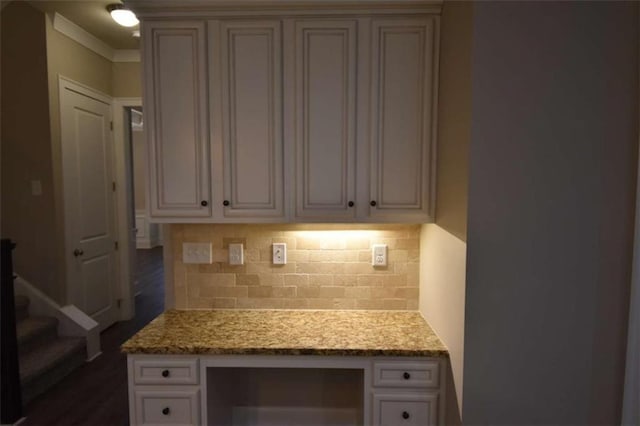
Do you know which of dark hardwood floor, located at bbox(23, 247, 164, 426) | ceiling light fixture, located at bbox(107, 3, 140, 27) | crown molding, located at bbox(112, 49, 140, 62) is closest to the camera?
dark hardwood floor, located at bbox(23, 247, 164, 426)

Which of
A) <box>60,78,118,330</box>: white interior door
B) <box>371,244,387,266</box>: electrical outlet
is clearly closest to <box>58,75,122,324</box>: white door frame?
<box>60,78,118,330</box>: white interior door

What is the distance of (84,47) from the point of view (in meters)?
3.13

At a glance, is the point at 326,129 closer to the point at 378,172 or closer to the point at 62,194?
the point at 378,172

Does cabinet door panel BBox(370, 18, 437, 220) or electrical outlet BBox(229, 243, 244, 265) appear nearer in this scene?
cabinet door panel BBox(370, 18, 437, 220)

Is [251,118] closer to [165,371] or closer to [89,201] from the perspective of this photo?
[165,371]

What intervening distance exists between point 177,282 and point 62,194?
182cm

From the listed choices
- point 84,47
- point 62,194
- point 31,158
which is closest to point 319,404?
point 62,194

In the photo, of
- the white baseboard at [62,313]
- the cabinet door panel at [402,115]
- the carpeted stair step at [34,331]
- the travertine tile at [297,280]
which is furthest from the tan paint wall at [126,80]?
the cabinet door panel at [402,115]

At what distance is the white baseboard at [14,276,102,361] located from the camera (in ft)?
9.38

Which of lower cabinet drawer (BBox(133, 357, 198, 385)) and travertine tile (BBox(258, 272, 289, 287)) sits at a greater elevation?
travertine tile (BBox(258, 272, 289, 287))

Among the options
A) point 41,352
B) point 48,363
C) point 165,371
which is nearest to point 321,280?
point 165,371

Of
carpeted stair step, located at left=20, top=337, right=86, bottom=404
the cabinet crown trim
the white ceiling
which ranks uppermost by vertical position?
the white ceiling

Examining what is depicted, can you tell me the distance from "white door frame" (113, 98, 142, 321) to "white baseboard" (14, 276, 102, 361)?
727mm

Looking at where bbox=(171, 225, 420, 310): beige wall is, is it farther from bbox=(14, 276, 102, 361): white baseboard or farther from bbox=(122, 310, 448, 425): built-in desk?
bbox=(14, 276, 102, 361): white baseboard
